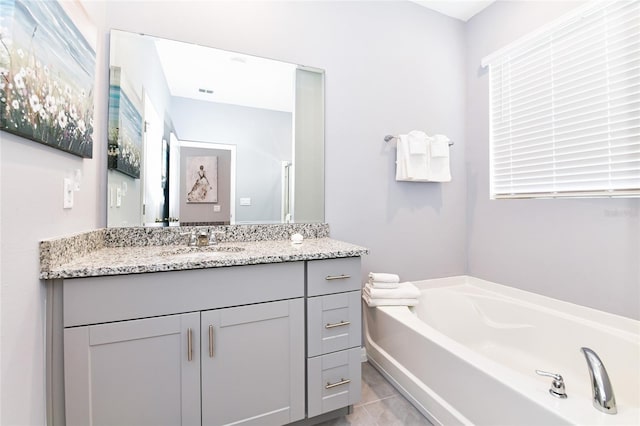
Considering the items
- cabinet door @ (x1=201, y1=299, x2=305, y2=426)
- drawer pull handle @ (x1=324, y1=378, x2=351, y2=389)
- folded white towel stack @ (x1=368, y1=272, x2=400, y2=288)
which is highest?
folded white towel stack @ (x1=368, y1=272, x2=400, y2=288)

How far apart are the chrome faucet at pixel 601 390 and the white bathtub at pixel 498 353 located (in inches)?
0.9

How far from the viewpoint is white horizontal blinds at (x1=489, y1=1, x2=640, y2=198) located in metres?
1.50

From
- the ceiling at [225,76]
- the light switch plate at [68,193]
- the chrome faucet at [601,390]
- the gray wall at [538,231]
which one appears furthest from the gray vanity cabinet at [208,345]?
the gray wall at [538,231]

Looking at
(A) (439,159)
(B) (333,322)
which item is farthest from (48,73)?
(A) (439,159)

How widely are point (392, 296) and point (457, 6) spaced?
2.37 meters

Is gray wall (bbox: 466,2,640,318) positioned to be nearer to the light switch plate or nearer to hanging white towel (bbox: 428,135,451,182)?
hanging white towel (bbox: 428,135,451,182)

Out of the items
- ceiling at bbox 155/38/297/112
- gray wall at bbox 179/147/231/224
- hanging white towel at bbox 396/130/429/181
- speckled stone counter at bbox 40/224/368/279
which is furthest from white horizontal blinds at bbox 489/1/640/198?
A: gray wall at bbox 179/147/231/224

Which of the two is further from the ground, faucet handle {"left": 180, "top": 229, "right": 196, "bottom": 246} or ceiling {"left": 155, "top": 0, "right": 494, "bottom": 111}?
ceiling {"left": 155, "top": 0, "right": 494, "bottom": 111}

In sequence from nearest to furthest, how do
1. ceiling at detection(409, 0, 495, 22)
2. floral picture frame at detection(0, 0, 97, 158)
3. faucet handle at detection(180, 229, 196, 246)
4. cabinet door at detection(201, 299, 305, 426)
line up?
1. floral picture frame at detection(0, 0, 97, 158)
2. cabinet door at detection(201, 299, 305, 426)
3. faucet handle at detection(180, 229, 196, 246)
4. ceiling at detection(409, 0, 495, 22)

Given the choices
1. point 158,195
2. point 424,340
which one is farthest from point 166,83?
point 424,340

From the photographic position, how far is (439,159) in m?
2.22

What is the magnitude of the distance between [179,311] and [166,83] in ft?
4.33

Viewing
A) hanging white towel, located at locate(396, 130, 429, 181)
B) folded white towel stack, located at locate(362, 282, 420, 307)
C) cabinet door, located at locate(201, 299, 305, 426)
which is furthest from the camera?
hanging white towel, located at locate(396, 130, 429, 181)

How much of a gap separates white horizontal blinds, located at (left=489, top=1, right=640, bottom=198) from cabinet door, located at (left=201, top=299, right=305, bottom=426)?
1.81 metres
